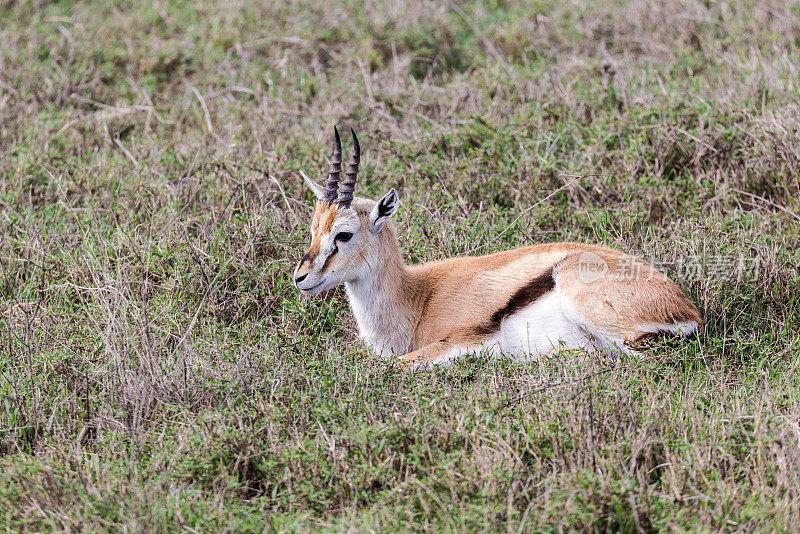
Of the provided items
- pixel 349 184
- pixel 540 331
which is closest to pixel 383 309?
pixel 349 184

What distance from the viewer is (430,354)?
15.5 feet

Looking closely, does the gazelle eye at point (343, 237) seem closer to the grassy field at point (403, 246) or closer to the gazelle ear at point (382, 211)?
the gazelle ear at point (382, 211)

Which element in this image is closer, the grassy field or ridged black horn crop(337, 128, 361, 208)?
the grassy field

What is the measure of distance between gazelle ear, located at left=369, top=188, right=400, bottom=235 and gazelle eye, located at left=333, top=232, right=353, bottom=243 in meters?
0.15

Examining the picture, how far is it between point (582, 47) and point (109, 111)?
174 inches

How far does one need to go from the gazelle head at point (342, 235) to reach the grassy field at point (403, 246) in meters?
0.42

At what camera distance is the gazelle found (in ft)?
15.2

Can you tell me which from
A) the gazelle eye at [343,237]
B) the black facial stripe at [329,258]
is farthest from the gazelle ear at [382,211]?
the black facial stripe at [329,258]

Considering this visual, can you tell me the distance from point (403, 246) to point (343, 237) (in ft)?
3.29

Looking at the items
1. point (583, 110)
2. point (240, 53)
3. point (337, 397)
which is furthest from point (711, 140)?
point (240, 53)

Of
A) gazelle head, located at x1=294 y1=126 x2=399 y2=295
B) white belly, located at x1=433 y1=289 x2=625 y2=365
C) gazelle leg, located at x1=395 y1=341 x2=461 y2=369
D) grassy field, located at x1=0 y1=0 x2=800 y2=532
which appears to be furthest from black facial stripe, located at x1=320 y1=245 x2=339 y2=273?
white belly, located at x1=433 y1=289 x2=625 y2=365

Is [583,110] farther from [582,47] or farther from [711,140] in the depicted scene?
[582,47]

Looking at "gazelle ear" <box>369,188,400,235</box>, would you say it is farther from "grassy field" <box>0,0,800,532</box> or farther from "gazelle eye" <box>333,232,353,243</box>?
"grassy field" <box>0,0,800,532</box>

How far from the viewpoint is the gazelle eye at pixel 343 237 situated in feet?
15.9
